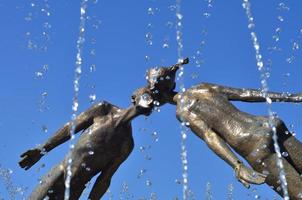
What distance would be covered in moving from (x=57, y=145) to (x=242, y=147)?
2.85m

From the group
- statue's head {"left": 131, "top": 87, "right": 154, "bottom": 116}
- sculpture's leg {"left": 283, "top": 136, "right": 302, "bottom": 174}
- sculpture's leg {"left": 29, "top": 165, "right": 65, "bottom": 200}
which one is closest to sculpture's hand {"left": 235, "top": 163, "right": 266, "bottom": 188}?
sculpture's leg {"left": 283, "top": 136, "right": 302, "bottom": 174}

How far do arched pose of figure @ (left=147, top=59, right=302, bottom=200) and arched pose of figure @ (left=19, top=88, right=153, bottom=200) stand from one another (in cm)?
44

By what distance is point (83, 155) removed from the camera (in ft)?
32.1

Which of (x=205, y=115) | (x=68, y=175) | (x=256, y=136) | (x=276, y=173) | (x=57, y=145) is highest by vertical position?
(x=57, y=145)

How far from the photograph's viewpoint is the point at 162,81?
1001cm

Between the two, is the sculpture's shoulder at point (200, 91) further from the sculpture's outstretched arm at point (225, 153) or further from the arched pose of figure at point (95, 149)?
the arched pose of figure at point (95, 149)

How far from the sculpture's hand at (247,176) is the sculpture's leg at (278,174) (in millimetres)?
330

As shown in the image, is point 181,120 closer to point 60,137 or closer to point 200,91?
point 200,91

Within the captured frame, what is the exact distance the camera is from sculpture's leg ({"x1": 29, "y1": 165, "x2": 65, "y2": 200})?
9.63m

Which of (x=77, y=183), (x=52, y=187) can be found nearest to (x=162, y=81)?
(x=77, y=183)

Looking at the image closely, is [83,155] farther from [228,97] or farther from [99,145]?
[228,97]

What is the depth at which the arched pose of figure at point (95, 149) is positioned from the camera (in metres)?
9.72

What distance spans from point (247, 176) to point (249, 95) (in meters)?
1.70

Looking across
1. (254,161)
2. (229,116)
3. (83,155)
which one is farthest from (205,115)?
(83,155)
